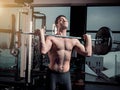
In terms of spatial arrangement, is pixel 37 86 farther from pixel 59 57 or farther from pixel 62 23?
pixel 62 23

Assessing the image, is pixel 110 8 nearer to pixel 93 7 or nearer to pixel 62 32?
pixel 93 7

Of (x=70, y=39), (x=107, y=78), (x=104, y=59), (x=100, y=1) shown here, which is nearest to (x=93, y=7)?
(x=100, y=1)

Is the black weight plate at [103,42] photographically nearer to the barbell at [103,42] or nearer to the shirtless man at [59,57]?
the barbell at [103,42]

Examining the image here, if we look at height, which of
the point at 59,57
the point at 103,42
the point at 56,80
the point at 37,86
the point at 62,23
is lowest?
the point at 37,86

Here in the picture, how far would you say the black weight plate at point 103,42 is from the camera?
3.53 meters

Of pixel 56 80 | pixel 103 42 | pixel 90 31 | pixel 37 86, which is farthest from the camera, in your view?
pixel 90 31

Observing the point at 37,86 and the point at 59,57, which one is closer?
the point at 59,57

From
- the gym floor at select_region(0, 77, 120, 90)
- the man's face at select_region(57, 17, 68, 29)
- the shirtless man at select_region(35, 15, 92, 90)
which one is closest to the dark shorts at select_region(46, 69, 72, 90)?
the shirtless man at select_region(35, 15, 92, 90)

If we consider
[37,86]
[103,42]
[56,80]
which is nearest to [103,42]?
[103,42]

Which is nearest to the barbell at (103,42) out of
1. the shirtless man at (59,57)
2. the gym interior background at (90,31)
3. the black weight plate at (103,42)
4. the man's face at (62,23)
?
the black weight plate at (103,42)

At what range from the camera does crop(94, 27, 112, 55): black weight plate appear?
11.6 ft

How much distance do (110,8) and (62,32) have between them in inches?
147

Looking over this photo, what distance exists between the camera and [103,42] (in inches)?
143

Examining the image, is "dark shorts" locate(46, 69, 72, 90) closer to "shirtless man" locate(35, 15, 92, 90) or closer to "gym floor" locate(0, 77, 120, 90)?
"shirtless man" locate(35, 15, 92, 90)
